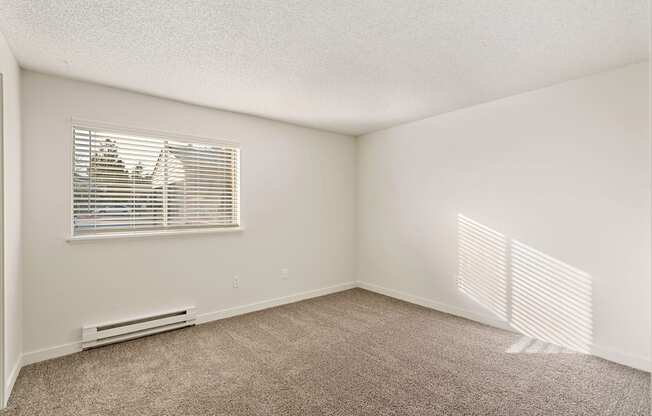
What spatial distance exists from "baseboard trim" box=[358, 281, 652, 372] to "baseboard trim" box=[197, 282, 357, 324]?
46 centimetres

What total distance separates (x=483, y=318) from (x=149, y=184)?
384cm

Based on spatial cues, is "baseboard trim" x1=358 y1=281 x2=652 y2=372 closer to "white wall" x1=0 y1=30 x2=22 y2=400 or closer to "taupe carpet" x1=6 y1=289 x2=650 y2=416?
"taupe carpet" x1=6 y1=289 x2=650 y2=416

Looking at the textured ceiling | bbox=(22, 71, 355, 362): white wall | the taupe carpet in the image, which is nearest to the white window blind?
bbox=(22, 71, 355, 362): white wall

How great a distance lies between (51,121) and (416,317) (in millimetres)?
4059

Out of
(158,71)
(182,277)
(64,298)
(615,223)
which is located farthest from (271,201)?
(615,223)

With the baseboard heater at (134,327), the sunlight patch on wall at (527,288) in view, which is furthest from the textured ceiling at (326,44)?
the baseboard heater at (134,327)

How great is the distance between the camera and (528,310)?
313 cm

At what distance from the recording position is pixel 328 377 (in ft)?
7.84

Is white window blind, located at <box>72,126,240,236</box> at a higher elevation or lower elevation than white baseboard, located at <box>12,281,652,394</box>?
higher

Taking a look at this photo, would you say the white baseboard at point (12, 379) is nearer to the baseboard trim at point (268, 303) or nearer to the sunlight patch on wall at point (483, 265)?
the baseboard trim at point (268, 303)

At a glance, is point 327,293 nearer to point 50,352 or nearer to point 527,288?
point 527,288

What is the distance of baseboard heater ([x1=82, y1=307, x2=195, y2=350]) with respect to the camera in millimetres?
2838

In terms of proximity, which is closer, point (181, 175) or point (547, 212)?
point (547, 212)

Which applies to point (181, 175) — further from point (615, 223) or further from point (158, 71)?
point (615, 223)
